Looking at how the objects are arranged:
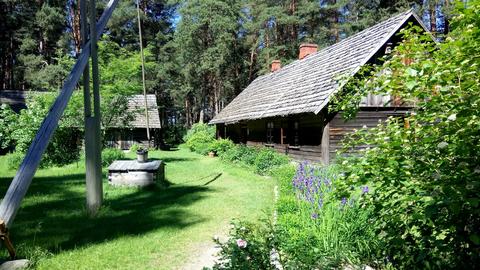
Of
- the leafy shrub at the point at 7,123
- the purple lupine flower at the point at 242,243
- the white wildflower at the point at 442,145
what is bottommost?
the purple lupine flower at the point at 242,243

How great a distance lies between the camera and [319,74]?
1561 centimetres

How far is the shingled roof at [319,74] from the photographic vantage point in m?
13.0

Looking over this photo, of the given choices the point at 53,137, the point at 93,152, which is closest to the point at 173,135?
the point at 53,137

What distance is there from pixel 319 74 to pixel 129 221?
11208 mm

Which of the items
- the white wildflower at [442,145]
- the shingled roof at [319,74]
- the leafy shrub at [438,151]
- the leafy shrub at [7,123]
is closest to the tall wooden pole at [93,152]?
the leafy shrub at [438,151]

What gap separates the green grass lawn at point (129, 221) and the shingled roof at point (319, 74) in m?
4.01

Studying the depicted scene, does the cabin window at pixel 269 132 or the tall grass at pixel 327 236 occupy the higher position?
the cabin window at pixel 269 132

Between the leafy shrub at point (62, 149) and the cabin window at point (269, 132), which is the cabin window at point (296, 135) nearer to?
the cabin window at point (269, 132)

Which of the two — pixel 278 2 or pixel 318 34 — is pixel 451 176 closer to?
pixel 318 34

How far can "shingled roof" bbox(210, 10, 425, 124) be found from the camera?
13.0 meters

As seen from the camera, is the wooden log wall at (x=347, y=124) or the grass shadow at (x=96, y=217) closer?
the grass shadow at (x=96, y=217)

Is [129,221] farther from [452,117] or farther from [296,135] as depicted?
[296,135]

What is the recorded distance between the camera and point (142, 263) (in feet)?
16.7

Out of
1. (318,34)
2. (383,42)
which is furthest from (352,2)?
(383,42)
